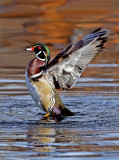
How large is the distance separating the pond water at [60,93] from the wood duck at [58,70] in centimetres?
30

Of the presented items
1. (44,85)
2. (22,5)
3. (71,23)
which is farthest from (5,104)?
(22,5)

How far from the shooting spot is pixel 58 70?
30.1 ft

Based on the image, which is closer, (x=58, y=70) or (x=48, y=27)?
(x=58, y=70)

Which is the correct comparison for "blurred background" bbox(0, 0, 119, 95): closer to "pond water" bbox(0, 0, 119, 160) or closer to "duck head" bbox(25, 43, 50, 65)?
"pond water" bbox(0, 0, 119, 160)

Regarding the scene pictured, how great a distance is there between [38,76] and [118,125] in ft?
5.27

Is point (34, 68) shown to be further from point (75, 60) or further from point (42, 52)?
point (75, 60)

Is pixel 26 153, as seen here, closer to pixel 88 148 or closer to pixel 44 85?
pixel 88 148

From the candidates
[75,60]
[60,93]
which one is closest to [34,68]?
[75,60]

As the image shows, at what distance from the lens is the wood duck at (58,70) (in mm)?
9062

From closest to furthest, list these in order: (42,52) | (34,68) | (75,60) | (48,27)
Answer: (75,60)
(34,68)
(42,52)
(48,27)

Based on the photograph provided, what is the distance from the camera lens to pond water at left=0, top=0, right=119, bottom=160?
7340 mm

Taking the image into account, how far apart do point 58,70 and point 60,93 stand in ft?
7.81

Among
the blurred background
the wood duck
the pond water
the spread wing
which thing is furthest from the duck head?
the blurred background

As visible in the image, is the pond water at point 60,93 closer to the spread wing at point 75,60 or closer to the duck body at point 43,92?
the duck body at point 43,92
